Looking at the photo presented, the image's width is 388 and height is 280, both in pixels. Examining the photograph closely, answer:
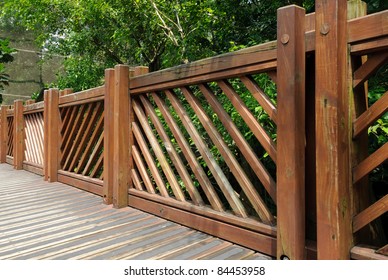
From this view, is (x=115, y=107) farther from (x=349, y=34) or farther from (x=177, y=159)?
(x=349, y=34)

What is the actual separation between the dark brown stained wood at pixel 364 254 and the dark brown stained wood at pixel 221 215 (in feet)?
1.34

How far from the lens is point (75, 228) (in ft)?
7.80

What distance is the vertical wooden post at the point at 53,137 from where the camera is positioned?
4.36 meters

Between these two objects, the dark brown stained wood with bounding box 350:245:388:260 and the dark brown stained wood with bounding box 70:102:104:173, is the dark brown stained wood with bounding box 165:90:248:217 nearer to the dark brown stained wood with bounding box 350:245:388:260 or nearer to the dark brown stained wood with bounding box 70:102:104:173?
the dark brown stained wood with bounding box 350:245:388:260

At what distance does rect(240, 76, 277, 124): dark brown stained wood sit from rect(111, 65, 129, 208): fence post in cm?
132

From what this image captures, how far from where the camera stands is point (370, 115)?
57.2 inches

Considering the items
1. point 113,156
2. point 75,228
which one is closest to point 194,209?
point 75,228

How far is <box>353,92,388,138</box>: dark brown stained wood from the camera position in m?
1.41

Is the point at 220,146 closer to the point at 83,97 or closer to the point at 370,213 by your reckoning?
the point at 370,213

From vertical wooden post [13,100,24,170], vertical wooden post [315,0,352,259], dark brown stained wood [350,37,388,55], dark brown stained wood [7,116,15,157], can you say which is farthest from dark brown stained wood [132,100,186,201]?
dark brown stained wood [7,116,15,157]

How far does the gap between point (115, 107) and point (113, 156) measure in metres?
0.44

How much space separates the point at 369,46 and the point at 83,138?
10.2ft

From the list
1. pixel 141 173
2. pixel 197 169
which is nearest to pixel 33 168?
pixel 141 173

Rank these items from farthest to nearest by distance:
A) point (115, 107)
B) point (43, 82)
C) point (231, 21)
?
point (43, 82), point (231, 21), point (115, 107)
